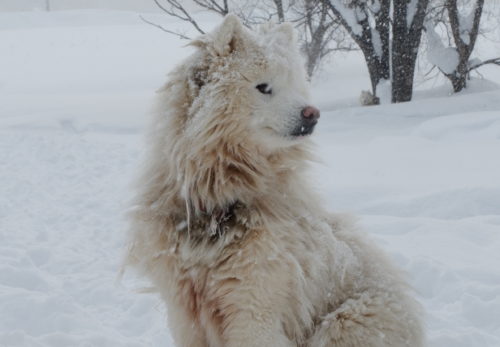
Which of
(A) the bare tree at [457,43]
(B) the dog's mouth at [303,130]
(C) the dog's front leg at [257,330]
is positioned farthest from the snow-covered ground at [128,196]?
(C) the dog's front leg at [257,330]

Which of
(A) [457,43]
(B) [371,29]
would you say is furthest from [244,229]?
(A) [457,43]

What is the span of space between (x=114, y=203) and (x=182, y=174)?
4.73 metres

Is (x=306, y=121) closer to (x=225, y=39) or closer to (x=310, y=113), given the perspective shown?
(x=310, y=113)

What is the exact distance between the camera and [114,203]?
7.57m

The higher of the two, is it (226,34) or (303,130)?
(226,34)

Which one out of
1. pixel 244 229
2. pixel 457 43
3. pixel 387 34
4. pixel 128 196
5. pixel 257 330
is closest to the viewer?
pixel 257 330

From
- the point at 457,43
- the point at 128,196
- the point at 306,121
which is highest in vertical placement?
the point at 306,121

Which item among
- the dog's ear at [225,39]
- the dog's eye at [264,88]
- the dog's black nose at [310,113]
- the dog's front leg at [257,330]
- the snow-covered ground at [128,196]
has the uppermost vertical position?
the dog's ear at [225,39]

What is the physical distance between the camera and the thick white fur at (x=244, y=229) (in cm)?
288

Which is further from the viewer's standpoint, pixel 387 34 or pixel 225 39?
pixel 387 34

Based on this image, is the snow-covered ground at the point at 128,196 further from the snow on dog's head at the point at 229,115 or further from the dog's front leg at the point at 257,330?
the dog's front leg at the point at 257,330

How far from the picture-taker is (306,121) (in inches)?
120

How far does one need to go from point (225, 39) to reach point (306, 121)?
575 millimetres

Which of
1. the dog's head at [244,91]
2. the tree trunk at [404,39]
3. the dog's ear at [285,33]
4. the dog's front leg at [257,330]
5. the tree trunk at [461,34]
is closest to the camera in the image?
the dog's front leg at [257,330]
